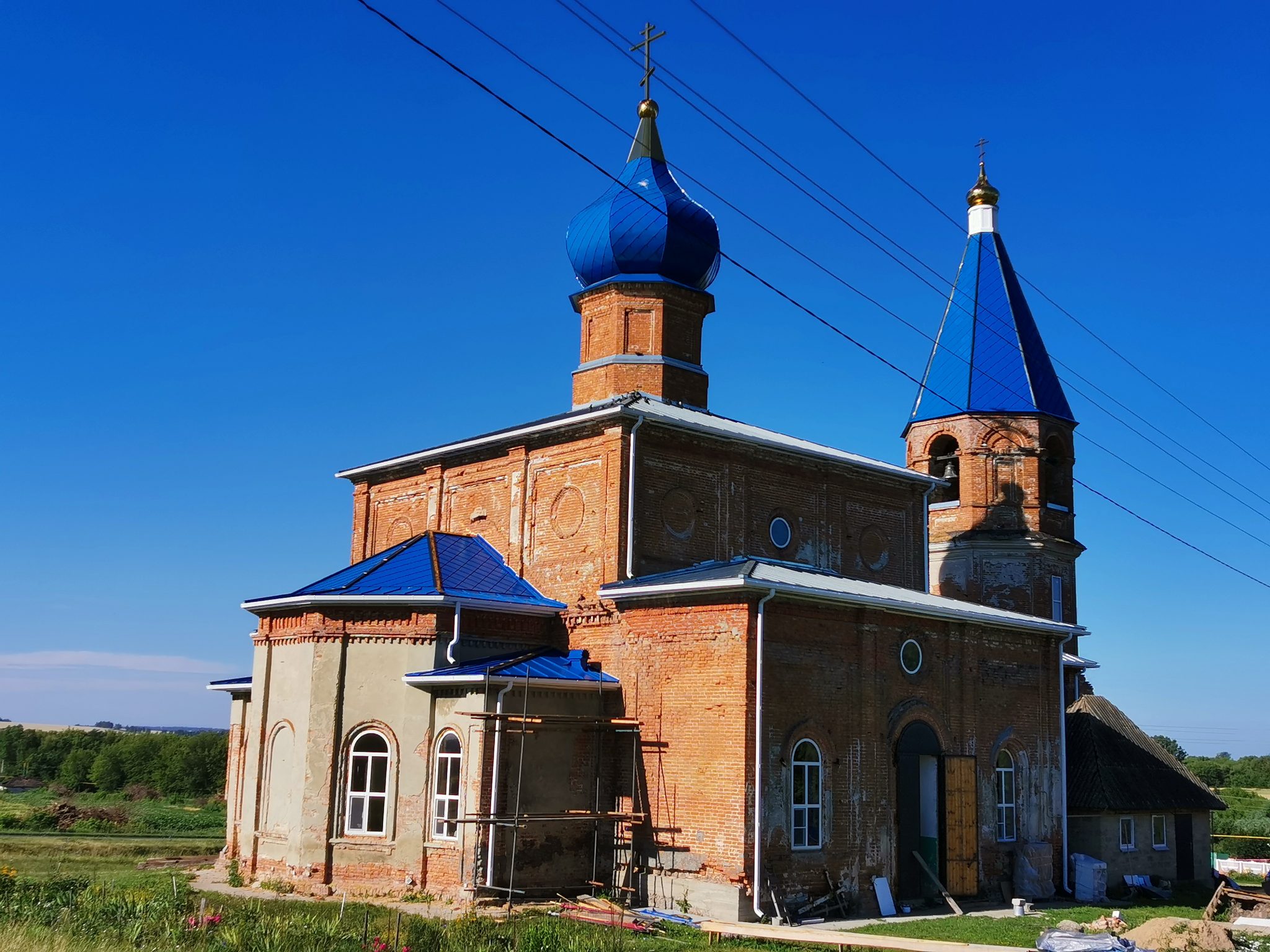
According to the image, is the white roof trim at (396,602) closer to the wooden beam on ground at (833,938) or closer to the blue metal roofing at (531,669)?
the blue metal roofing at (531,669)

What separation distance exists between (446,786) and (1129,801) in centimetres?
1153

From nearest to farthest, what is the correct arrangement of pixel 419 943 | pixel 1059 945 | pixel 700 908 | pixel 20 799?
pixel 419 943, pixel 1059 945, pixel 700 908, pixel 20 799

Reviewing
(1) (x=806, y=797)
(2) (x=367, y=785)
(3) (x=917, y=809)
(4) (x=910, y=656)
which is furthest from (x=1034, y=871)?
(2) (x=367, y=785)

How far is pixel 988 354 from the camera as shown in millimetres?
24562

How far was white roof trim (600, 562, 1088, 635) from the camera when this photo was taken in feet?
50.7

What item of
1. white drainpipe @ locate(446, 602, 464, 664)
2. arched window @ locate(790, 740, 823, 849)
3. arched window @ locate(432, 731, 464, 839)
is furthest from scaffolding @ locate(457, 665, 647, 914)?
arched window @ locate(790, 740, 823, 849)

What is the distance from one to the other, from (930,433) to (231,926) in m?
17.0

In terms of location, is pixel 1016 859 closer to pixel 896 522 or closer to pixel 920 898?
pixel 920 898

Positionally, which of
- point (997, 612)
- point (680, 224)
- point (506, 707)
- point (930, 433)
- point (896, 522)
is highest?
point (680, 224)

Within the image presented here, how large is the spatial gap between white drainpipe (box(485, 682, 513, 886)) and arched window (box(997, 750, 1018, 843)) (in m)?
7.95

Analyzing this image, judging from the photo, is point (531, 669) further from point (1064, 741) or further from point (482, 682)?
point (1064, 741)

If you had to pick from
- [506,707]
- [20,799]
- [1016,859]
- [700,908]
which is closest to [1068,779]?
[1016,859]

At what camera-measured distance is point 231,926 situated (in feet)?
36.9

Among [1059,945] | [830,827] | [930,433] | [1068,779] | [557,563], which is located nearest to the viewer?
[1059,945]
